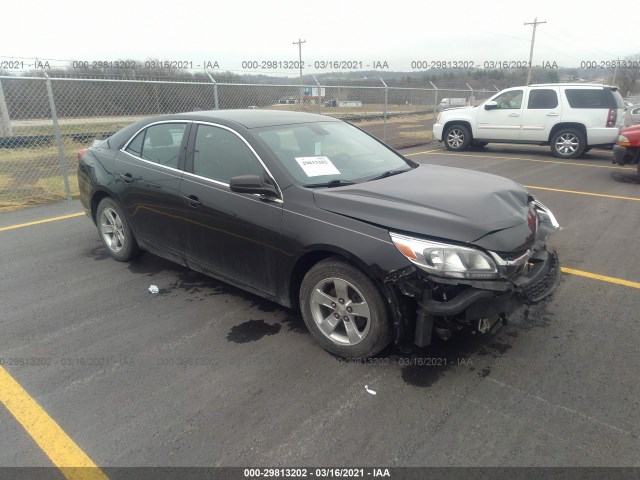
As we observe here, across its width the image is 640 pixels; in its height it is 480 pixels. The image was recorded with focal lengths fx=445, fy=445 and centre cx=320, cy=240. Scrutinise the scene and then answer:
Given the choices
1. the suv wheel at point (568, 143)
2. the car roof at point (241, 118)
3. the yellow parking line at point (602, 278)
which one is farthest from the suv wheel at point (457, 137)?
the car roof at point (241, 118)

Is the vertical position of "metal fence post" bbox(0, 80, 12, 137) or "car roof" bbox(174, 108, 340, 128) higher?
"car roof" bbox(174, 108, 340, 128)

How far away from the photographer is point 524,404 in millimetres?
2539

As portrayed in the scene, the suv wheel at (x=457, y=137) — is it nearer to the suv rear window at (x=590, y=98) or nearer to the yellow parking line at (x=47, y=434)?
the suv rear window at (x=590, y=98)

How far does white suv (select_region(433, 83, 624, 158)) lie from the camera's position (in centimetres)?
1124

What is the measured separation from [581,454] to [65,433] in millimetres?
2634

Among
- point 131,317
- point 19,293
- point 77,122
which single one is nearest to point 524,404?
point 131,317

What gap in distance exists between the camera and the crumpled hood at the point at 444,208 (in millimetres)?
2686

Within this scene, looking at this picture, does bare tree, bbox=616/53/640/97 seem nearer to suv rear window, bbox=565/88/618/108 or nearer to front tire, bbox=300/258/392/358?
suv rear window, bbox=565/88/618/108

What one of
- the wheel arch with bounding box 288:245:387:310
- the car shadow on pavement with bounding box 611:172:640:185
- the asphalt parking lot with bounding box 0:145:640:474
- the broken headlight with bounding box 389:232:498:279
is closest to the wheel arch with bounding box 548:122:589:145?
the car shadow on pavement with bounding box 611:172:640:185

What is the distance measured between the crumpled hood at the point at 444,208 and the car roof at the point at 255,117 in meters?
0.98

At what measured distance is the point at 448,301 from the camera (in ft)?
8.39

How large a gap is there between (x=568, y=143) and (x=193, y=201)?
1139cm

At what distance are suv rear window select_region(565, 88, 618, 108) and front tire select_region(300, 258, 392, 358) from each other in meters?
11.4

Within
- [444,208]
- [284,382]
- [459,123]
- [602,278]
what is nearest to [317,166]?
[444,208]
